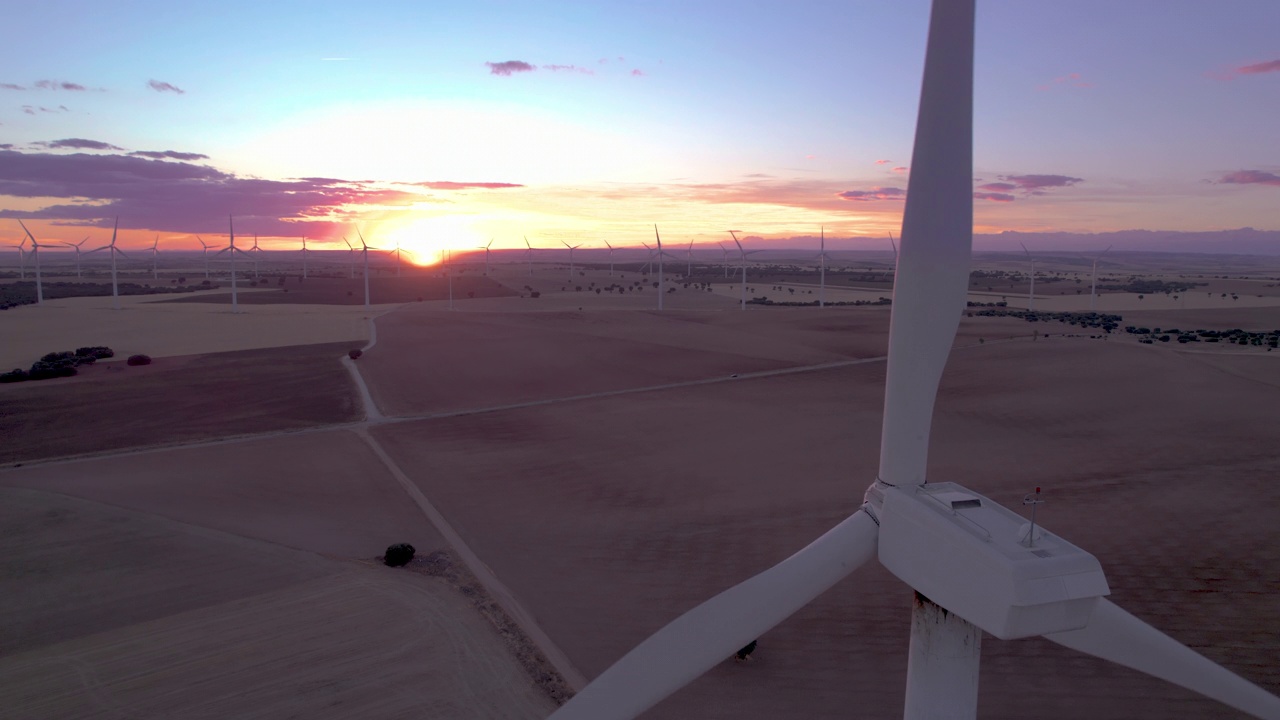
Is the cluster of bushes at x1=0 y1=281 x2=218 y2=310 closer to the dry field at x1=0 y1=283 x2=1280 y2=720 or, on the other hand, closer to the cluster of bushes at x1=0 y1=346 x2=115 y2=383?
the cluster of bushes at x1=0 y1=346 x2=115 y2=383

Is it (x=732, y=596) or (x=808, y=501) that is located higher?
(x=732, y=596)

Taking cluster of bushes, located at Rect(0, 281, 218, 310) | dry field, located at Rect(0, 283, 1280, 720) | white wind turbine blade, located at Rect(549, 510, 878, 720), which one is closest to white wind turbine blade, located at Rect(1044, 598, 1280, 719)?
white wind turbine blade, located at Rect(549, 510, 878, 720)

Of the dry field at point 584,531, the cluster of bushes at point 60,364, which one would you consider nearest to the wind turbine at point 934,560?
the dry field at point 584,531

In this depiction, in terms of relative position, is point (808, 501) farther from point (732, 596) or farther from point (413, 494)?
point (732, 596)

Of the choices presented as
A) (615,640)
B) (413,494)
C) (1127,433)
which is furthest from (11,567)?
(1127,433)

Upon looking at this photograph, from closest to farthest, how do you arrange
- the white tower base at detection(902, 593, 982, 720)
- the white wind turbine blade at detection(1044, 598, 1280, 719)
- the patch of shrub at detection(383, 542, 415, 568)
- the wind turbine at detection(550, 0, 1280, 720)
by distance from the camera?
1. the wind turbine at detection(550, 0, 1280, 720)
2. the white tower base at detection(902, 593, 982, 720)
3. the white wind turbine blade at detection(1044, 598, 1280, 719)
4. the patch of shrub at detection(383, 542, 415, 568)

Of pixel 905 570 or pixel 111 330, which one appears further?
pixel 111 330
